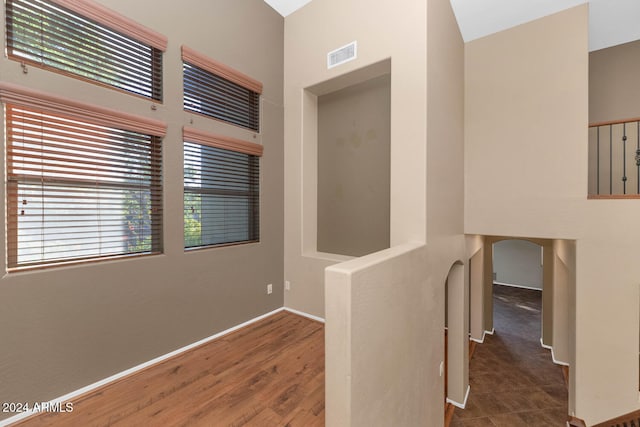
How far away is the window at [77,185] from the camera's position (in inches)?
70.2

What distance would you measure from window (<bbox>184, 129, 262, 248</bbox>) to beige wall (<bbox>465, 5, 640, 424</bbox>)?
342 cm

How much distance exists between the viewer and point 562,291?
578 cm

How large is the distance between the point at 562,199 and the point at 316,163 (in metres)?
3.49

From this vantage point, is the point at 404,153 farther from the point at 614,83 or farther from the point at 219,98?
the point at 614,83

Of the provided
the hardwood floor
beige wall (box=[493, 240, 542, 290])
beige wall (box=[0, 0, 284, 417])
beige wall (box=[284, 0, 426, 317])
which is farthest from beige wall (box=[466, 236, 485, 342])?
beige wall (box=[493, 240, 542, 290])

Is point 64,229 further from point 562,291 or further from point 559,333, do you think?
point 559,333

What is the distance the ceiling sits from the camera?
139 inches

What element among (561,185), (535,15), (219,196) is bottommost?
(219,196)

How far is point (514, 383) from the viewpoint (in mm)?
5367

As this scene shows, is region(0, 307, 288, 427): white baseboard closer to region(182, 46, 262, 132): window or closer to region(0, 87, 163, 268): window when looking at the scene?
region(0, 87, 163, 268): window

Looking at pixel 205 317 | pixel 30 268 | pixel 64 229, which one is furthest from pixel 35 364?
pixel 205 317

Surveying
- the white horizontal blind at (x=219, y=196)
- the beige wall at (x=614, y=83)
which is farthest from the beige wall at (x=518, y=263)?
the white horizontal blind at (x=219, y=196)

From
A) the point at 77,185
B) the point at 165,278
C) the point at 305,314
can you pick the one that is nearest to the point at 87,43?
the point at 77,185

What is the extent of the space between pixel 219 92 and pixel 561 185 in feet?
15.3
